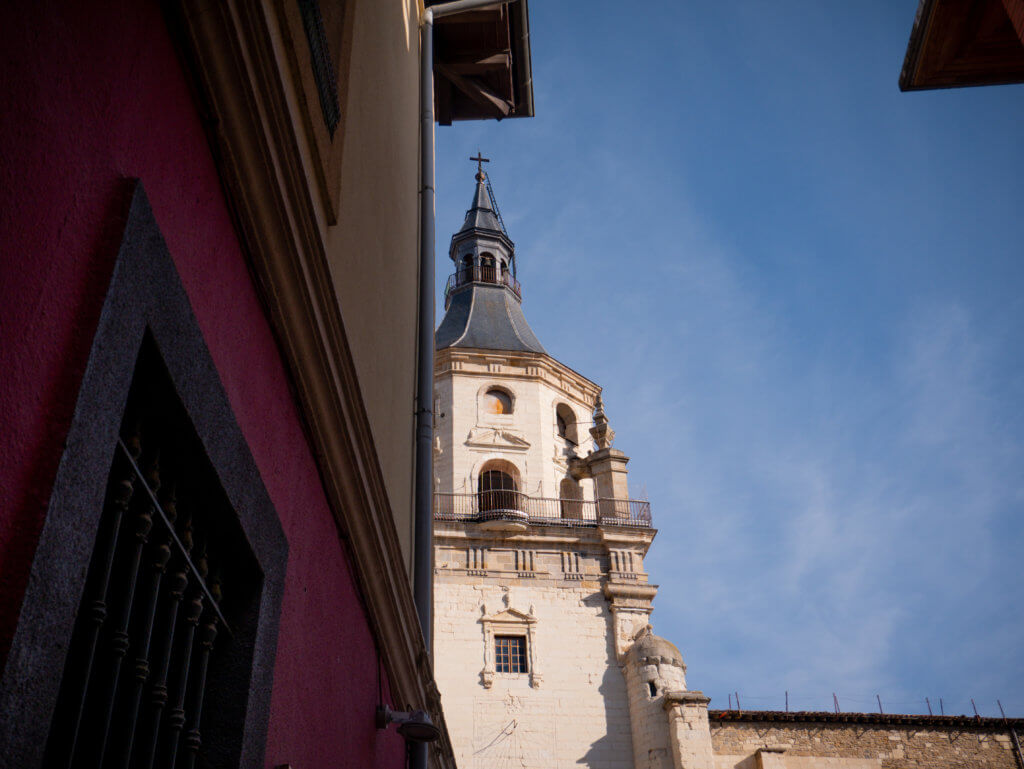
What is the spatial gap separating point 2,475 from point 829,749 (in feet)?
97.8

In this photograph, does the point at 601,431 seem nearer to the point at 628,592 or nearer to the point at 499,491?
the point at 499,491

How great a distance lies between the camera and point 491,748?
25062 mm

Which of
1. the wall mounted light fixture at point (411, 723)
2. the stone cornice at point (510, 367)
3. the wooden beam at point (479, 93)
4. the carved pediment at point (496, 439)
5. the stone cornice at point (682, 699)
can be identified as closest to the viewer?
the wall mounted light fixture at point (411, 723)

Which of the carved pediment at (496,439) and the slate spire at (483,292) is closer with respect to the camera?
the carved pediment at (496,439)

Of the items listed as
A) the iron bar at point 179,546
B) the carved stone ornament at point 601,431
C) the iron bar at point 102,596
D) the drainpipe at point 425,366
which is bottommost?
the iron bar at point 102,596

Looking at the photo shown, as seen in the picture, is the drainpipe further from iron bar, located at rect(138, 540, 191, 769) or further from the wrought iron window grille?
iron bar, located at rect(138, 540, 191, 769)

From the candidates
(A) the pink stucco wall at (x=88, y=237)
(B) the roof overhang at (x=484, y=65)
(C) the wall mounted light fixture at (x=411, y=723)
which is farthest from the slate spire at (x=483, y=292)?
(A) the pink stucco wall at (x=88, y=237)

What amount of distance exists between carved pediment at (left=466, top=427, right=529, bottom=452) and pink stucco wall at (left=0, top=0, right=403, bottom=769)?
91.6 feet

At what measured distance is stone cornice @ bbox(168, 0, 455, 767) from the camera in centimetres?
279

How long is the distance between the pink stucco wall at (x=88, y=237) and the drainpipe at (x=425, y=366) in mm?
3013

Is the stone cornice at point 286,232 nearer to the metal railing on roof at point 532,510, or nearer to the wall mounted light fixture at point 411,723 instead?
the wall mounted light fixture at point 411,723

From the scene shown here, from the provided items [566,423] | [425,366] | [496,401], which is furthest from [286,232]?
[566,423]

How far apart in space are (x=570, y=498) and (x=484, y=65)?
21683 millimetres

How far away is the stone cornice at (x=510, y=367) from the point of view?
108 ft
